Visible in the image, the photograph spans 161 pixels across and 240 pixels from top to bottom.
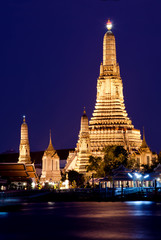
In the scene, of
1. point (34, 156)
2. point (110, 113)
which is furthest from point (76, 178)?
point (34, 156)

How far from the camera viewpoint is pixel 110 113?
127 metres

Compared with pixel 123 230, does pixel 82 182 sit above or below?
Result: above

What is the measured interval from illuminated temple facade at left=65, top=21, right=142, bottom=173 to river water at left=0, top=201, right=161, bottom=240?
208ft

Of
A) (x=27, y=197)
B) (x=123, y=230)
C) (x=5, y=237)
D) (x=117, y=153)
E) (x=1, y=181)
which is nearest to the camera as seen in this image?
(x=5, y=237)

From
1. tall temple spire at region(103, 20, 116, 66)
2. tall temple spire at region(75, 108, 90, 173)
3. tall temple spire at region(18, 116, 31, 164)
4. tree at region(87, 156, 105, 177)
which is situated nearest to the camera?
tree at region(87, 156, 105, 177)

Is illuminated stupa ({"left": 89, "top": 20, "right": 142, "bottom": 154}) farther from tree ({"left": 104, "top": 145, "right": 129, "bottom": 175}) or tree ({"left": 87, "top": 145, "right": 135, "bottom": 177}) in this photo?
tree ({"left": 104, "top": 145, "right": 129, "bottom": 175})

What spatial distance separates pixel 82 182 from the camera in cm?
11544

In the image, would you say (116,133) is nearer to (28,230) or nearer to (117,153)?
(117,153)

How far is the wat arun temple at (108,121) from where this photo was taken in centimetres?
12300

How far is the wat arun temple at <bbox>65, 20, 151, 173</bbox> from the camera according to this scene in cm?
12300

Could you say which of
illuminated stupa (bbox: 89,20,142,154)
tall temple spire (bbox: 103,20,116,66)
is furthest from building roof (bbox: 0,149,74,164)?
tall temple spire (bbox: 103,20,116,66)

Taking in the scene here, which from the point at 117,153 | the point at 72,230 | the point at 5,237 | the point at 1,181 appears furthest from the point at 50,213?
the point at 117,153

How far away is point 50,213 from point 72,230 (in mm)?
13127

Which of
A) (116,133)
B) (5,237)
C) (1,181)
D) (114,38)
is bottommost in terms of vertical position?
(5,237)
